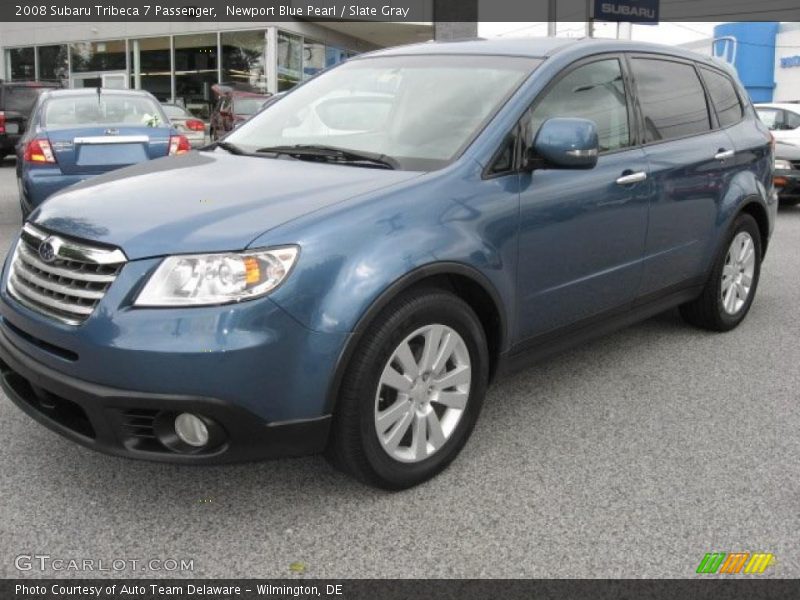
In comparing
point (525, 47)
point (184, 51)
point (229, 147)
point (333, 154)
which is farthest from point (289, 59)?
point (333, 154)

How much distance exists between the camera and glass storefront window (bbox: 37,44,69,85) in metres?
31.6

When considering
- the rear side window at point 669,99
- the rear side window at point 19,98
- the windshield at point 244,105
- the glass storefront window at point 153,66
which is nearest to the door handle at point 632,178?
the rear side window at point 669,99

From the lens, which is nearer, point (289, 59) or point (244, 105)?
point (244, 105)

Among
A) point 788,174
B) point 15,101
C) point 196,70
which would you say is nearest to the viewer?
point 788,174

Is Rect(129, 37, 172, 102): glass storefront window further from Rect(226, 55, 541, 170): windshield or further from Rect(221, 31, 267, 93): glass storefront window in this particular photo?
Rect(226, 55, 541, 170): windshield

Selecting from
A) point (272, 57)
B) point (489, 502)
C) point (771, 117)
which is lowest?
point (489, 502)

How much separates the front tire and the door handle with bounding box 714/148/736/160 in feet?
7.58

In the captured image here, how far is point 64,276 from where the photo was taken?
2795 millimetres

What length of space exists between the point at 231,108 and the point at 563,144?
16.8m

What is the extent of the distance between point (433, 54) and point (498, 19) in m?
16.5

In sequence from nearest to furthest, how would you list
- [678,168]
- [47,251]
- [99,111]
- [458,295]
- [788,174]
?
[47,251], [458,295], [678,168], [99,111], [788,174]

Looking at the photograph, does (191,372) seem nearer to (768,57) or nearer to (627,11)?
(627,11)

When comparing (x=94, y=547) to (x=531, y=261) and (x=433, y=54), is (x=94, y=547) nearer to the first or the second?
(x=531, y=261)

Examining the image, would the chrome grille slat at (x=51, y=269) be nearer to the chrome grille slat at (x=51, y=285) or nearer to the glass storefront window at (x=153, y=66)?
the chrome grille slat at (x=51, y=285)
